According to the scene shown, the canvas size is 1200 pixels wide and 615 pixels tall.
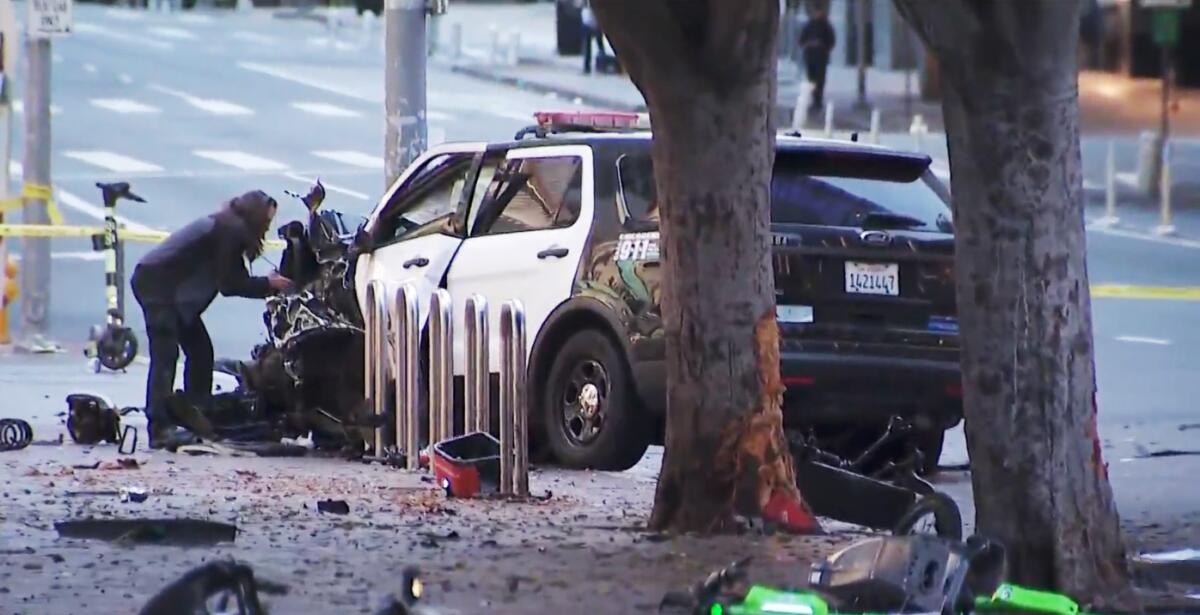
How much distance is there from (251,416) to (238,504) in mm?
2918

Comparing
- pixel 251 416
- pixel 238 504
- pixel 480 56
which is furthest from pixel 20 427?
pixel 480 56

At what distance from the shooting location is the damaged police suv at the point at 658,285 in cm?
1159

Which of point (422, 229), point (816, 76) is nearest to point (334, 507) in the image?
point (422, 229)

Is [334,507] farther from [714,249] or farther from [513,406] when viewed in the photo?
[714,249]

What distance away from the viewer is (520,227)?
12.7 meters

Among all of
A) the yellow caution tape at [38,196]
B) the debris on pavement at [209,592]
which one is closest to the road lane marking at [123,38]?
the yellow caution tape at [38,196]

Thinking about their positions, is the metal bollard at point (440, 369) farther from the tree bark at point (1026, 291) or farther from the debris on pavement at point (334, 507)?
the tree bark at point (1026, 291)

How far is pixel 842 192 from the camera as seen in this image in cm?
1184

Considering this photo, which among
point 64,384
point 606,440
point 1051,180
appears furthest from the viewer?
point 64,384

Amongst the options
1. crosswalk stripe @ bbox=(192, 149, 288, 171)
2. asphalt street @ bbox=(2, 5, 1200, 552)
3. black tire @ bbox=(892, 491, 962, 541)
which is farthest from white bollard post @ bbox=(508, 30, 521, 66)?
black tire @ bbox=(892, 491, 962, 541)

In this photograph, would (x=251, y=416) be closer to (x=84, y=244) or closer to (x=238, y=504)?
(x=238, y=504)

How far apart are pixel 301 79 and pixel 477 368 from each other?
36.3 meters

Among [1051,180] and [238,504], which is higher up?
[1051,180]

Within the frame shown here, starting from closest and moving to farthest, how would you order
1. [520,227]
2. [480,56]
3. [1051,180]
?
[1051,180], [520,227], [480,56]
